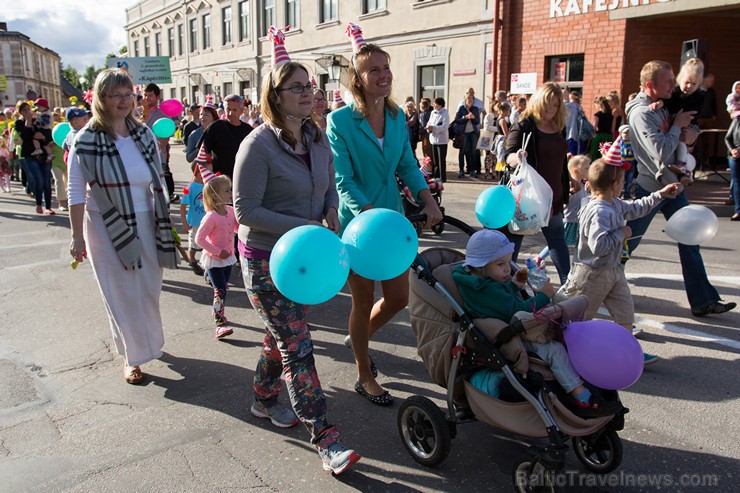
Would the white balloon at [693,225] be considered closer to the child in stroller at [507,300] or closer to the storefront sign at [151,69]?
the child in stroller at [507,300]

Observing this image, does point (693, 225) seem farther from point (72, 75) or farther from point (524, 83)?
point (72, 75)

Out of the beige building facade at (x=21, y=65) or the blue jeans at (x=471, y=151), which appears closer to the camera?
the blue jeans at (x=471, y=151)

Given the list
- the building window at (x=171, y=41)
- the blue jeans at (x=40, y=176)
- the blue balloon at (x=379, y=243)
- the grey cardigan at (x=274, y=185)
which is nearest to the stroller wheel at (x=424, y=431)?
the blue balloon at (x=379, y=243)

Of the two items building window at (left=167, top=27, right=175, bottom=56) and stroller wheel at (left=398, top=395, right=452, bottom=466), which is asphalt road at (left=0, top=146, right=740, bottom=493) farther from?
building window at (left=167, top=27, right=175, bottom=56)

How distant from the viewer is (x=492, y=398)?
2877mm

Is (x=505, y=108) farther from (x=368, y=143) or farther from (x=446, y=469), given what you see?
(x=446, y=469)

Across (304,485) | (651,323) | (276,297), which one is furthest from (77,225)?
(651,323)

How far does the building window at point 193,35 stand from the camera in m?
38.0

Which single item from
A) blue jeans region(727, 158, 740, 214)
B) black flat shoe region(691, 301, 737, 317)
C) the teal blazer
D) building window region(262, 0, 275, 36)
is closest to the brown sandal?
the teal blazer

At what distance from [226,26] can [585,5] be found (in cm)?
2485

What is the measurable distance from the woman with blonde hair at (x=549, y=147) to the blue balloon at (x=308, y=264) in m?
2.97

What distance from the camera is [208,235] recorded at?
522 cm

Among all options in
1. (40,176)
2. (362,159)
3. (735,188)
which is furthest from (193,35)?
(362,159)

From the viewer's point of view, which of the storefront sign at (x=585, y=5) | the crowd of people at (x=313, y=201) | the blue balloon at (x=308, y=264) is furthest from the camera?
the storefront sign at (x=585, y=5)
